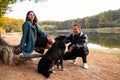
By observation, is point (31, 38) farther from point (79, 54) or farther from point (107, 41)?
point (107, 41)

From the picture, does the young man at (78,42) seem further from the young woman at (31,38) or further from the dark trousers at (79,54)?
the young woman at (31,38)

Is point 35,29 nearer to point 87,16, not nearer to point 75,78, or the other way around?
point 75,78

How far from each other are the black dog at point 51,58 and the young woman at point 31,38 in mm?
508

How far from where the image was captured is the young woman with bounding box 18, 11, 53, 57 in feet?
28.4

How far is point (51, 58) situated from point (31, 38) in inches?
41.6

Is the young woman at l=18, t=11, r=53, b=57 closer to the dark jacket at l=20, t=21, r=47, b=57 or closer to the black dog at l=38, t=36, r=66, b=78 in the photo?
the dark jacket at l=20, t=21, r=47, b=57

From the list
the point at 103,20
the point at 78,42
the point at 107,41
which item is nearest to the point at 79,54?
the point at 78,42

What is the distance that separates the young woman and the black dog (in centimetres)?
51

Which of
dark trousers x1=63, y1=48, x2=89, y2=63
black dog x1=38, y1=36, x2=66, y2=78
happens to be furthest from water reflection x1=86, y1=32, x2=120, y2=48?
black dog x1=38, y1=36, x2=66, y2=78

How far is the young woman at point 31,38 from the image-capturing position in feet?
28.4

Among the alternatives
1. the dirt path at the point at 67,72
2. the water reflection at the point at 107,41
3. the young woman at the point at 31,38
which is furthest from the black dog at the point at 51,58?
the water reflection at the point at 107,41

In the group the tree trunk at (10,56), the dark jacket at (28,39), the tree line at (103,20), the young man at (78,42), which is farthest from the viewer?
the tree line at (103,20)

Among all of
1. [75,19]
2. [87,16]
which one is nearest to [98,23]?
[87,16]

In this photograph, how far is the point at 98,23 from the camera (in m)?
122
